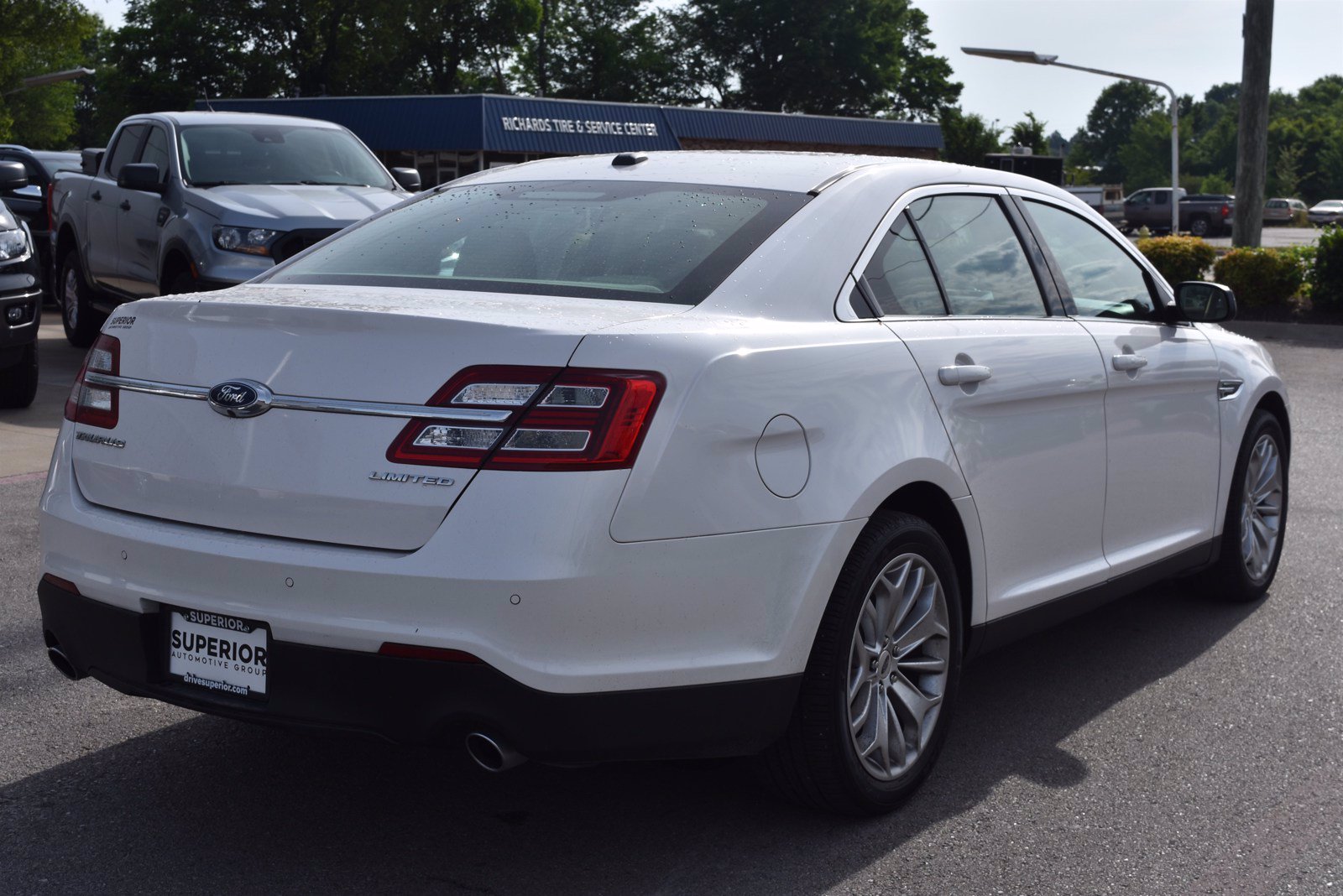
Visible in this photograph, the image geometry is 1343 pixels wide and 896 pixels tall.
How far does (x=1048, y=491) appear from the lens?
4312 millimetres

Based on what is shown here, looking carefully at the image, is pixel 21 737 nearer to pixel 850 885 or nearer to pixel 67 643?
pixel 67 643

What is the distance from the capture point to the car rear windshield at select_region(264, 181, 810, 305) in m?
3.61

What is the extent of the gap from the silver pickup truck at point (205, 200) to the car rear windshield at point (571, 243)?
6159 mm

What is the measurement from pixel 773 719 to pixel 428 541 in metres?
0.88

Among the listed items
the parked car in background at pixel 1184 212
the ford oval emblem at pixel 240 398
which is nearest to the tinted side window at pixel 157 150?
the ford oval emblem at pixel 240 398

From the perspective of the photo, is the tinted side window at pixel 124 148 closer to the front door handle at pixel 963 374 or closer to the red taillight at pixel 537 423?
the front door handle at pixel 963 374

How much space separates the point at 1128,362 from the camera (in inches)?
187

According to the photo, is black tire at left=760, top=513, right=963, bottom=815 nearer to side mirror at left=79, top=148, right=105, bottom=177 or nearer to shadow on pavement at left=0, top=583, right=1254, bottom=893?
shadow on pavement at left=0, top=583, right=1254, bottom=893

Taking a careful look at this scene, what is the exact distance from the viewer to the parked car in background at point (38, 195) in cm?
1736

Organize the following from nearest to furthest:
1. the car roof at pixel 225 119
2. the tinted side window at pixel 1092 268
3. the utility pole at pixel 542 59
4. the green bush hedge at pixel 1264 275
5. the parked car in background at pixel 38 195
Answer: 1. the tinted side window at pixel 1092 268
2. the car roof at pixel 225 119
3. the parked car in background at pixel 38 195
4. the green bush hedge at pixel 1264 275
5. the utility pole at pixel 542 59

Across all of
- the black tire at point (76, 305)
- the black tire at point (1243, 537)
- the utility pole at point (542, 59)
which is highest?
the utility pole at point (542, 59)

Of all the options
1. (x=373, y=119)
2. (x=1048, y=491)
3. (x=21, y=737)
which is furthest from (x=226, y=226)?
(x=373, y=119)

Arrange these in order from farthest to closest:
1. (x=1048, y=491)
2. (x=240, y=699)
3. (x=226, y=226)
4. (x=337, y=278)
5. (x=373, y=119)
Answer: (x=373, y=119) < (x=226, y=226) < (x=1048, y=491) < (x=337, y=278) < (x=240, y=699)

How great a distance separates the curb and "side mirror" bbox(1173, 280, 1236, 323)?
41.8ft
